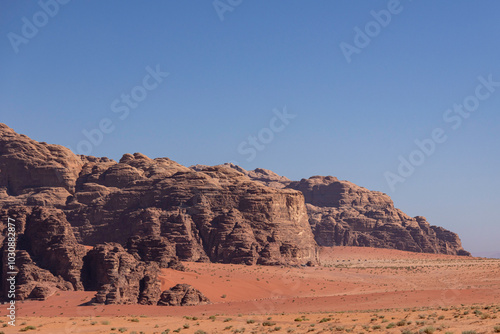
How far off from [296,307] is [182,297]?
829 centimetres

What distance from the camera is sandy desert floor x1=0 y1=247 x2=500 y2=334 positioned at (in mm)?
28719

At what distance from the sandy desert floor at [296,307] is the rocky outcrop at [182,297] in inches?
47.1

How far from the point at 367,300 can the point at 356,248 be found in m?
76.0

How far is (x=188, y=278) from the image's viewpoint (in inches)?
2058

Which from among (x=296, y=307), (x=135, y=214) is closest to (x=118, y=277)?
(x=296, y=307)

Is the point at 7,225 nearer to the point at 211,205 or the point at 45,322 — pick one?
the point at 45,322

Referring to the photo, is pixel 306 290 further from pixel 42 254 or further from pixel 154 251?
pixel 42 254

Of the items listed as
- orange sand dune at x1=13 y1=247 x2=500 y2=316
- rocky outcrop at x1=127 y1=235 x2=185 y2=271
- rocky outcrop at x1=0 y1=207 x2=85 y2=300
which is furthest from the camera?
rocky outcrop at x1=127 y1=235 x2=185 y2=271

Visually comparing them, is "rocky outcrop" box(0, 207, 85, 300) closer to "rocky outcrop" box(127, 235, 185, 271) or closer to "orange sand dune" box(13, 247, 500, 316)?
"orange sand dune" box(13, 247, 500, 316)

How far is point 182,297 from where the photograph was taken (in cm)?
4262

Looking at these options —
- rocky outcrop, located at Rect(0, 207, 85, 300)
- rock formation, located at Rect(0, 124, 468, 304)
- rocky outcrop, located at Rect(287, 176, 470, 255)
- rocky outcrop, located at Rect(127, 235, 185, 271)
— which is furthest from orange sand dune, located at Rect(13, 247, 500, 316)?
rocky outcrop, located at Rect(287, 176, 470, 255)

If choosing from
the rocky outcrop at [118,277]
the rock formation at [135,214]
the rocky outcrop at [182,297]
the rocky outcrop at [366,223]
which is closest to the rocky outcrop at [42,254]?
the rock formation at [135,214]

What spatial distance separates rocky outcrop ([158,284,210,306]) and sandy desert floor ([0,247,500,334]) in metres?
1.20

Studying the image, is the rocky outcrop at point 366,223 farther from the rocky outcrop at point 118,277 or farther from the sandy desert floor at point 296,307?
the rocky outcrop at point 118,277
